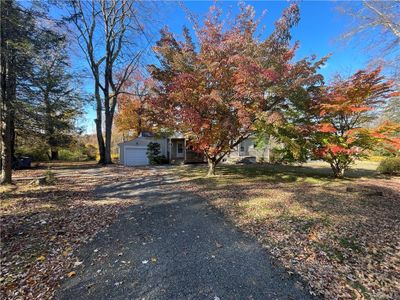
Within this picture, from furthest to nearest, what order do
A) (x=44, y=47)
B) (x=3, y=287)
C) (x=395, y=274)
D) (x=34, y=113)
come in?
1. (x=34, y=113)
2. (x=44, y=47)
3. (x=395, y=274)
4. (x=3, y=287)

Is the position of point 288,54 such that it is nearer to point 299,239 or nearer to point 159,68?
point 159,68

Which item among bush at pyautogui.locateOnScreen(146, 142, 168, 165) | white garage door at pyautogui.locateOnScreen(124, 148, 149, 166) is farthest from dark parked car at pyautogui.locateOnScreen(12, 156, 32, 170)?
bush at pyautogui.locateOnScreen(146, 142, 168, 165)

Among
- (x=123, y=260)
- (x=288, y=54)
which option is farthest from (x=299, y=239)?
(x=288, y=54)

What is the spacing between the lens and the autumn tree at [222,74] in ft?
27.8

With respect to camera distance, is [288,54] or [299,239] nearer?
[299,239]

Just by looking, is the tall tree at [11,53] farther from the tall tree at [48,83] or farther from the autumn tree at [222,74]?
the autumn tree at [222,74]

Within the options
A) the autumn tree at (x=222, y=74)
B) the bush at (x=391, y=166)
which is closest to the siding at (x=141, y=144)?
the autumn tree at (x=222, y=74)

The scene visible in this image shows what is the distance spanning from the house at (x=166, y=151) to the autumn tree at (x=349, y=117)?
8014 mm

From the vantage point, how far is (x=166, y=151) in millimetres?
21547

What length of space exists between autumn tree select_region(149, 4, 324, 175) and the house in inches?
332

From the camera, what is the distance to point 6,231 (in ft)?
12.9

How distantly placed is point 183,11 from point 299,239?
1014 centimetres

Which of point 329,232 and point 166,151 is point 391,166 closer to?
point 329,232

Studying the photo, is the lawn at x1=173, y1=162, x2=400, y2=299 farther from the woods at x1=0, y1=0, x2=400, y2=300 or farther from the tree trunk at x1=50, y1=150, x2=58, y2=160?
the tree trunk at x1=50, y1=150, x2=58, y2=160
